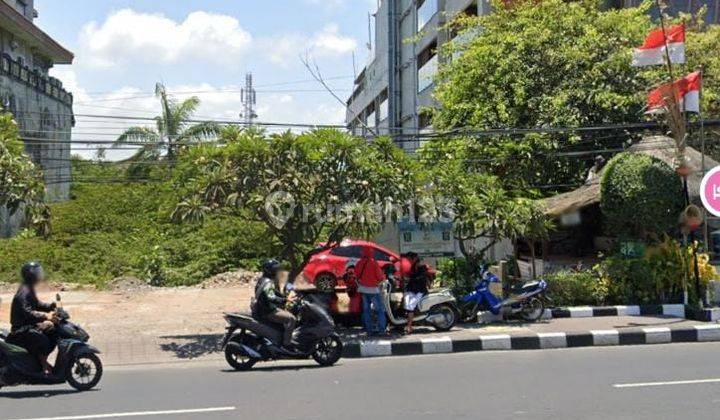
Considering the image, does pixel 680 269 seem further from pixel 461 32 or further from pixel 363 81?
pixel 363 81

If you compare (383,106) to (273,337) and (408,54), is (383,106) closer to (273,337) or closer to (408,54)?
(408,54)

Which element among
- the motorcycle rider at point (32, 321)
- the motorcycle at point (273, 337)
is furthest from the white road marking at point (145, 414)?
the motorcycle at point (273, 337)

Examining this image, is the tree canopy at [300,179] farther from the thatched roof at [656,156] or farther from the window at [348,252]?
the window at [348,252]

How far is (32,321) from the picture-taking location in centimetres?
827

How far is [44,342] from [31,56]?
2930cm

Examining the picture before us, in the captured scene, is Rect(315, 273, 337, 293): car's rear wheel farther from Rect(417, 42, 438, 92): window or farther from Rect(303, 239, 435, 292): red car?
Rect(417, 42, 438, 92): window

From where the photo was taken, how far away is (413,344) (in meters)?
11.5

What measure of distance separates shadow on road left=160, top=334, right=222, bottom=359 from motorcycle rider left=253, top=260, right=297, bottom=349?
222 cm

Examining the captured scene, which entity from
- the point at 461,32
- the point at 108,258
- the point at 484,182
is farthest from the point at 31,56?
the point at 484,182

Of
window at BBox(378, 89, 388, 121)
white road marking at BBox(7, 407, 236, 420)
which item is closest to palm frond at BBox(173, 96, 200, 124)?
window at BBox(378, 89, 388, 121)

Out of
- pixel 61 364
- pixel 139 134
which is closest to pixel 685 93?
pixel 61 364

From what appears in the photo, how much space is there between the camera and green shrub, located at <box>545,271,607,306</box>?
1475cm

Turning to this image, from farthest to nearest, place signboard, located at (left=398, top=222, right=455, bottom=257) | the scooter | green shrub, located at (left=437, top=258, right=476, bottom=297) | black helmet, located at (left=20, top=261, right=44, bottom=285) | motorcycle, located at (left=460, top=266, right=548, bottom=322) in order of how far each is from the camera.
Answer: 1. signboard, located at (left=398, top=222, right=455, bottom=257)
2. green shrub, located at (left=437, top=258, right=476, bottom=297)
3. motorcycle, located at (left=460, top=266, right=548, bottom=322)
4. the scooter
5. black helmet, located at (left=20, top=261, right=44, bottom=285)

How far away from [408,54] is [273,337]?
33.6 m
